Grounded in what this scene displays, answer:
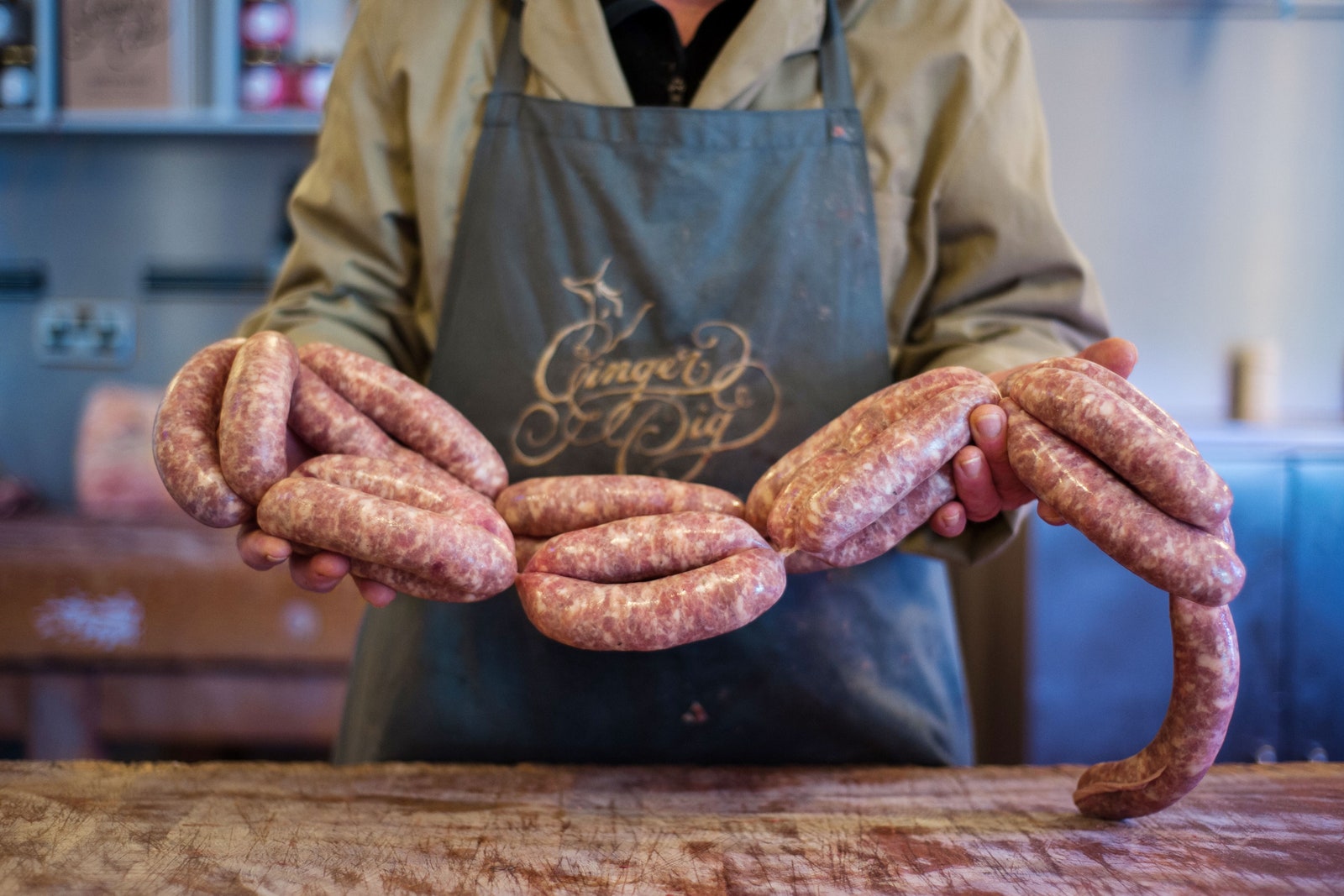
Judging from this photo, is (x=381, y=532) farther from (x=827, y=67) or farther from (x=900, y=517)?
(x=827, y=67)

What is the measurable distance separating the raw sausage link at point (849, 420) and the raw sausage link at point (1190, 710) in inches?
15.7

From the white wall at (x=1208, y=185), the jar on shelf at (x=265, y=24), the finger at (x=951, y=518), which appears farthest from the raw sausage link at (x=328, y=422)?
the white wall at (x=1208, y=185)

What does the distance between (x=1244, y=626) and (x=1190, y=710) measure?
2.23 m

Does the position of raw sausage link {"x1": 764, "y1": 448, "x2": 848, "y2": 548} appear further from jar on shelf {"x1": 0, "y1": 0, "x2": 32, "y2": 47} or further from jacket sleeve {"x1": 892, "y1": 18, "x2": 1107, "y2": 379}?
jar on shelf {"x1": 0, "y1": 0, "x2": 32, "y2": 47}

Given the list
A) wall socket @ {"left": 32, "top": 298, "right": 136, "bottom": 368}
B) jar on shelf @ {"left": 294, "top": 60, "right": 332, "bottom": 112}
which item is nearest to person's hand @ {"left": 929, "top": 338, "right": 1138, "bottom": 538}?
jar on shelf @ {"left": 294, "top": 60, "right": 332, "bottom": 112}

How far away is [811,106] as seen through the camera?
1.65m

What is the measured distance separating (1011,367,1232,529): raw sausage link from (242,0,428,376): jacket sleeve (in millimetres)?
1129

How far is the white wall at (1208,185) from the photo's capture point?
389 centimetres

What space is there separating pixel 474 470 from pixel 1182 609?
952 mm

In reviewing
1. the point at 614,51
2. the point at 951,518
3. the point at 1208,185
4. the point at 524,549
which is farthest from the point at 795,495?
the point at 1208,185

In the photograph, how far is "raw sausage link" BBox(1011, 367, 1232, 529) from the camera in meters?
1.08

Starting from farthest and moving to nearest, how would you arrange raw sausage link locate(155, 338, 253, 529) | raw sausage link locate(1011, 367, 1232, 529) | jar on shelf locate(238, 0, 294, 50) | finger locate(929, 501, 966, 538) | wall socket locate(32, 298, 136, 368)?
wall socket locate(32, 298, 136, 368) → jar on shelf locate(238, 0, 294, 50) → finger locate(929, 501, 966, 538) → raw sausage link locate(155, 338, 253, 529) → raw sausage link locate(1011, 367, 1232, 529)

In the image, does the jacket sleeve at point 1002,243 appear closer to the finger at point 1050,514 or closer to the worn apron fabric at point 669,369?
the worn apron fabric at point 669,369

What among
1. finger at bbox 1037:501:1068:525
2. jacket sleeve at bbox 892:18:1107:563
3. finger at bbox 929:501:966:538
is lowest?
finger at bbox 929:501:966:538
